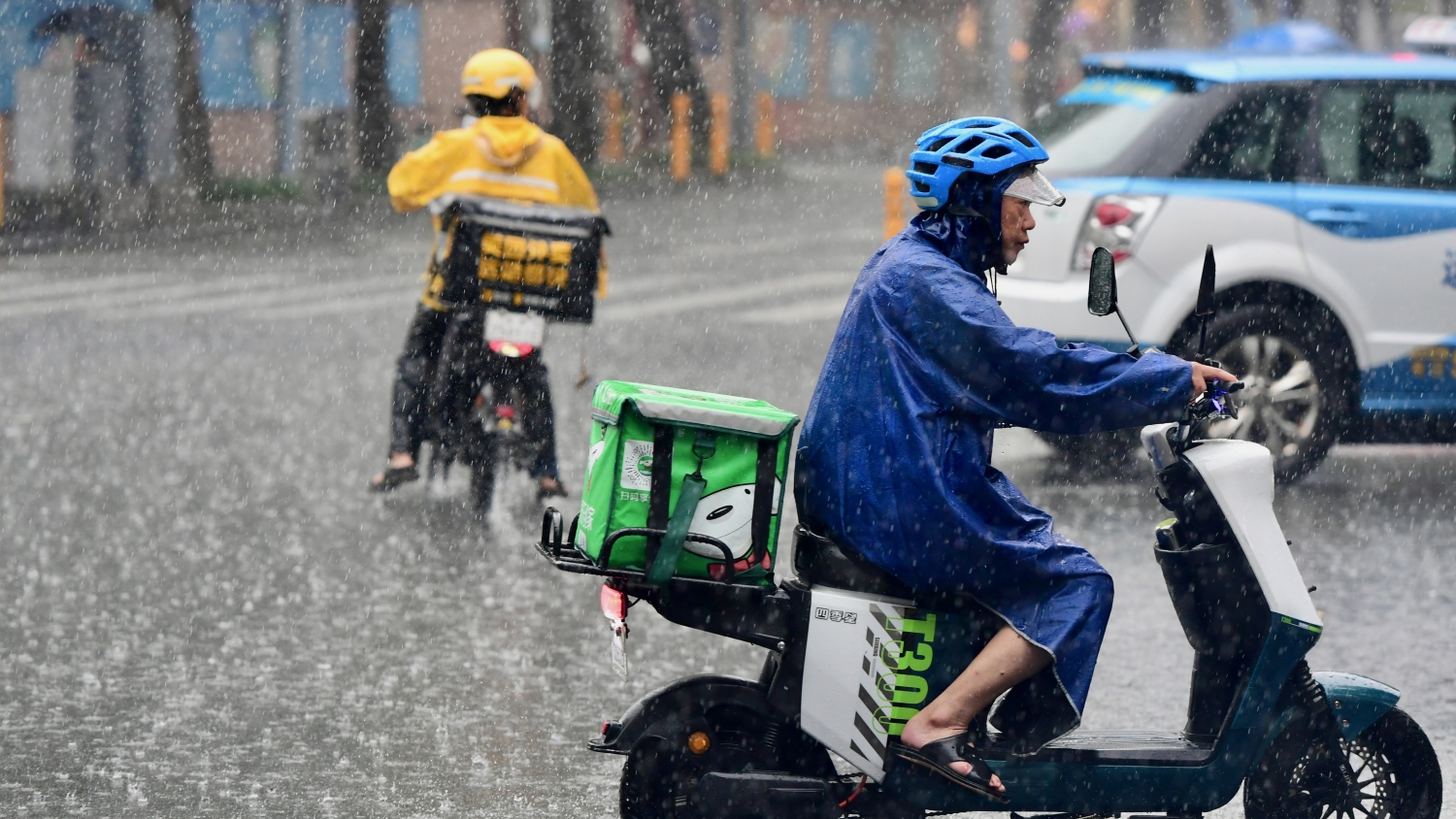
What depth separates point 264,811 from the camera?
5.21 m

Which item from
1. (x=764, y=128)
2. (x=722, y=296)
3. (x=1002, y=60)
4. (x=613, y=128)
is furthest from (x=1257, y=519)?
(x=764, y=128)

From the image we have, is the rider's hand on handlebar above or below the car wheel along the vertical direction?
above

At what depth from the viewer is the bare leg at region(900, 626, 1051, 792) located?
4418 millimetres

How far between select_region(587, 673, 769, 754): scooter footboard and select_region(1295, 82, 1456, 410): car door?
5.56 m

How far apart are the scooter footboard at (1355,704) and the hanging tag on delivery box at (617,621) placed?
1469mm

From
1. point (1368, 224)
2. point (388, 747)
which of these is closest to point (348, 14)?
point (1368, 224)

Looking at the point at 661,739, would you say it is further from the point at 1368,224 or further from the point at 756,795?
the point at 1368,224

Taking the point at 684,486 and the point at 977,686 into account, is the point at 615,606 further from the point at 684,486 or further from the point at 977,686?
the point at 977,686

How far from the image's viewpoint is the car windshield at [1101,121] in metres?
9.57

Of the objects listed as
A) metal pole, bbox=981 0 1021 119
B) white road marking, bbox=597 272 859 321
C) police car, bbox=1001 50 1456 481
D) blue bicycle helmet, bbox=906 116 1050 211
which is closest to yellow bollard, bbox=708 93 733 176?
metal pole, bbox=981 0 1021 119

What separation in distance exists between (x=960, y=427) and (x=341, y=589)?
3796 millimetres

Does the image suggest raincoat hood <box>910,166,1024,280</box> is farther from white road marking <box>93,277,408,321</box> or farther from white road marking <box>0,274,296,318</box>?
white road marking <box>0,274,296,318</box>

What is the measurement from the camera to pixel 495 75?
901 cm

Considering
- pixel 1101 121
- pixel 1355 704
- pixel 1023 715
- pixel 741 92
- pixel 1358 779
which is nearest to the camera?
pixel 1023 715
